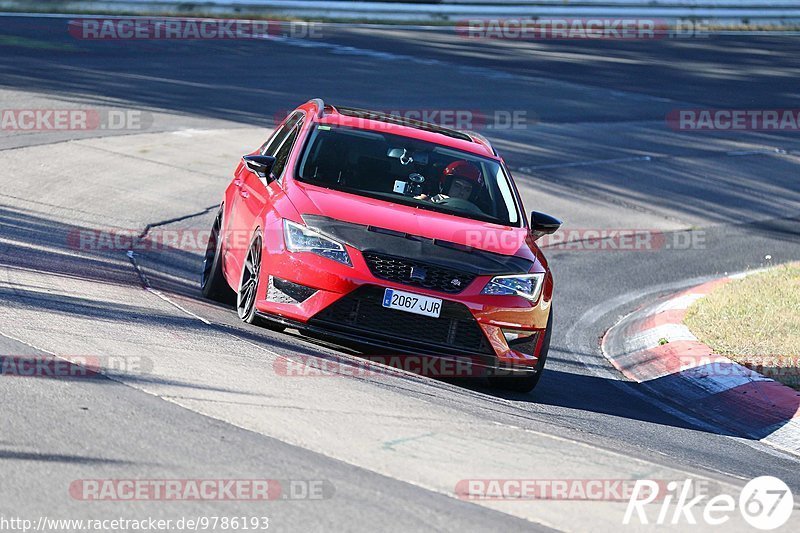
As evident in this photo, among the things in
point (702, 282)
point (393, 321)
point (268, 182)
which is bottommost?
point (702, 282)

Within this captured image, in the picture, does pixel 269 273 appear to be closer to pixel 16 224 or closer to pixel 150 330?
pixel 150 330

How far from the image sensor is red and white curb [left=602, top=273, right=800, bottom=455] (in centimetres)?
865

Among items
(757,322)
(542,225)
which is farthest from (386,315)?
(757,322)

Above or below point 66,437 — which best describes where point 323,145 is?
above

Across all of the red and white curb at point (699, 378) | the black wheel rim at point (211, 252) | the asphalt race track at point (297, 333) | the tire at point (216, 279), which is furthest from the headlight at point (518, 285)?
the black wheel rim at point (211, 252)

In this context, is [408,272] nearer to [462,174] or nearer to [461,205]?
[461,205]

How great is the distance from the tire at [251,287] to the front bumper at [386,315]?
185 mm

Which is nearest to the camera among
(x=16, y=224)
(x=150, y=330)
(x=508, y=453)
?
(x=508, y=453)

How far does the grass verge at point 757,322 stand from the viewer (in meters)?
9.74

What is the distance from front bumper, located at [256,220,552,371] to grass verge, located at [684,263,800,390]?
2.52 meters

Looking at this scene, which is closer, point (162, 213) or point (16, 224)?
point (16, 224)

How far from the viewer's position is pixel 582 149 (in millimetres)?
19766

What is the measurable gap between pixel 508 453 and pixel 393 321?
1.80m

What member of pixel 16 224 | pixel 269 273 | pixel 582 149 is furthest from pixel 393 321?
pixel 582 149
